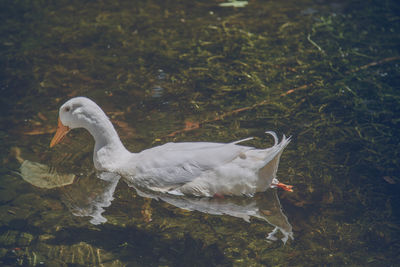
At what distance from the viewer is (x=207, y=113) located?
6172 millimetres

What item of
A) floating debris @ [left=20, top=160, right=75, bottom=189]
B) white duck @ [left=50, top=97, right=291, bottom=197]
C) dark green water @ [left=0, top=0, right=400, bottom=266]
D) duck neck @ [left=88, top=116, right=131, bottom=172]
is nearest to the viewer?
dark green water @ [left=0, top=0, right=400, bottom=266]

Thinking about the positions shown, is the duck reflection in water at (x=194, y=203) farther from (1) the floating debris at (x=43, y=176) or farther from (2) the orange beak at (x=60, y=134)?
(2) the orange beak at (x=60, y=134)

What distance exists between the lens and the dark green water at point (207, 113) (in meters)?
4.41

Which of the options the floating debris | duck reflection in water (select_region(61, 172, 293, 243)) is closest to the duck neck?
duck reflection in water (select_region(61, 172, 293, 243))

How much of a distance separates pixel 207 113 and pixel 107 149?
1331 mm

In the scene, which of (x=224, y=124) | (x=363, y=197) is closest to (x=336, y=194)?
(x=363, y=197)

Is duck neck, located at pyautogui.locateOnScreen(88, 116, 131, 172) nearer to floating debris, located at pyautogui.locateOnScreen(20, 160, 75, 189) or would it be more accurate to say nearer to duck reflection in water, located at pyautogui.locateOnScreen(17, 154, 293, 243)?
duck reflection in water, located at pyautogui.locateOnScreen(17, 154, 293, 243)

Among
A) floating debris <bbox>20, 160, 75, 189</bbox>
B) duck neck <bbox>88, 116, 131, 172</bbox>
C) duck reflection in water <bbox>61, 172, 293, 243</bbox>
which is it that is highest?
duck neck <bbox>88, 116, 131, 172</bbox>

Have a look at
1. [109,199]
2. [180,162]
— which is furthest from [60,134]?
[180,162]

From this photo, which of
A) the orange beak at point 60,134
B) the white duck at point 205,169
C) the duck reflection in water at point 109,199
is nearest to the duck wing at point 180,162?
the white duck at point 205,169

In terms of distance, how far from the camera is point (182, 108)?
6305mm

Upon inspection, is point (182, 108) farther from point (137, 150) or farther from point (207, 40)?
point (207, 40)

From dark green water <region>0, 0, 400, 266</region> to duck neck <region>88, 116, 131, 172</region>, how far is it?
0.18 meters

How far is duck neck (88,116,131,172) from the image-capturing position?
5.31 metres
